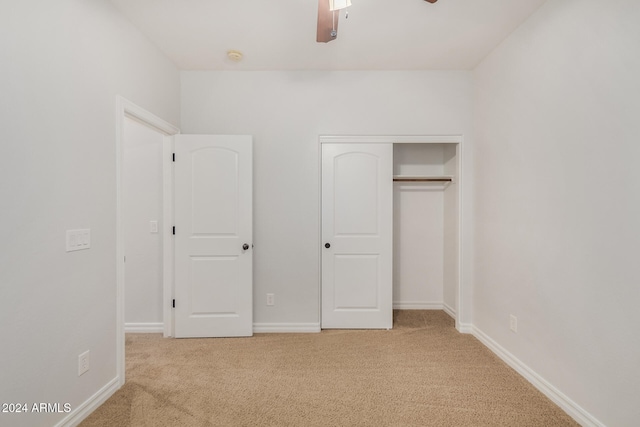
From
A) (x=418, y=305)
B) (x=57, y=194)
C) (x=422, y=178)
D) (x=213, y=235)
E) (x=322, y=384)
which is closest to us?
(x=57, y=194)

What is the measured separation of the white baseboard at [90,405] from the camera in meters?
1.68

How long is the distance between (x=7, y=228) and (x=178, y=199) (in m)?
1.54

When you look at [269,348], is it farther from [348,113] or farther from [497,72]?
[497,72]

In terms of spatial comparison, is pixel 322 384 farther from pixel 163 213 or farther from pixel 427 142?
pixel 427 142

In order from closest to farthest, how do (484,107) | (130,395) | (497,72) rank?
(130,395), (497,72), (484,107)

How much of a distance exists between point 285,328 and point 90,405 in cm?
163

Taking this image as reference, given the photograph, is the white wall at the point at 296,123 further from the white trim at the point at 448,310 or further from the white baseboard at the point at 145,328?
the white trim at the point at 448,310

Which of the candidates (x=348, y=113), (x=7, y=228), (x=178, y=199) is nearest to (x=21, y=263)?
(x=7, y=228)

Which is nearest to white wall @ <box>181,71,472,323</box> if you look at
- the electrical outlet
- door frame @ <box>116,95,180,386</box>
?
door frame @ <box>116,95,180,386</box>

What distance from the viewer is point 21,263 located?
1.41 metres

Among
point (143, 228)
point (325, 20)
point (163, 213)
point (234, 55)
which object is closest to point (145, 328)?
point (143, 228)

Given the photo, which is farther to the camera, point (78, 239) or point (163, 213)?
point (163, 213)

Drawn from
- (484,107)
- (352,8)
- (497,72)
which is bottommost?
(484,107)

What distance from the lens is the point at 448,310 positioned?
11.6 ft
